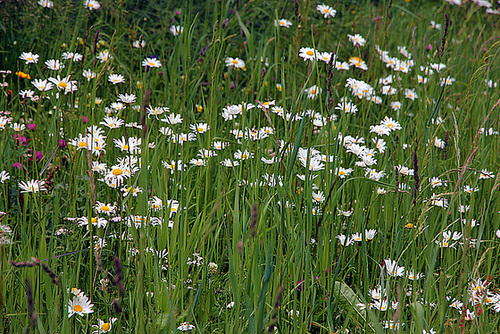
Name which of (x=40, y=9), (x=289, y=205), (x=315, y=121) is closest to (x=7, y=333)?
(x=289, y=205)

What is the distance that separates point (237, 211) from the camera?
146 centimetres

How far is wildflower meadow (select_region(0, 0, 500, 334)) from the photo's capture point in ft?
4.21

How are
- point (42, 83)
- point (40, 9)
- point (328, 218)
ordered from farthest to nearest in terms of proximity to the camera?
point (40, 9)
point (42, 83)
point (328, 218)

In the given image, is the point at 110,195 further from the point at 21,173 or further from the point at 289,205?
the point at 289,205

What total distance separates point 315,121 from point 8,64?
6.56 feet

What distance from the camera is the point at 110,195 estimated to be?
1.91 meters

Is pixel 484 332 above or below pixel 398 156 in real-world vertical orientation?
below

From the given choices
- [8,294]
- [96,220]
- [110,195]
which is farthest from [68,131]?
[8,294]

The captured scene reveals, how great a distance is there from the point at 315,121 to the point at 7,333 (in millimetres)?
1516

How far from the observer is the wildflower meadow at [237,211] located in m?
1.28

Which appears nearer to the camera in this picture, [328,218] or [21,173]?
[328,218]

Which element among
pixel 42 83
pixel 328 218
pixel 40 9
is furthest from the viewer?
pixel 40 9

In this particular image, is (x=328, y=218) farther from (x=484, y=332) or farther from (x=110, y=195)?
(x=110, y=195)

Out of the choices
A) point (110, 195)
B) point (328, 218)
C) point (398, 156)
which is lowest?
point (110, 195)
